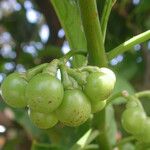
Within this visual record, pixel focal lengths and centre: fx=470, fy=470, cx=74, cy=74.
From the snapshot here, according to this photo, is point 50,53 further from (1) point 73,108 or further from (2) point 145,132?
(1) point 73,108

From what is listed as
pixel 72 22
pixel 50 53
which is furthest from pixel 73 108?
pixel 50 53

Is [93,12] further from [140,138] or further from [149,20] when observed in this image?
[149,20]

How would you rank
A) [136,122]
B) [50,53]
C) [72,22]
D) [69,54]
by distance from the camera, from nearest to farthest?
1. [69,54]
2. [136,122]
3. [72,22]
4. [50,53]

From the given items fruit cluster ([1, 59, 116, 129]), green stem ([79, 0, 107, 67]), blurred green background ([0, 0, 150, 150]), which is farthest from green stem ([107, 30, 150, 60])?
blurred green background ([0, 0, 150, 150])

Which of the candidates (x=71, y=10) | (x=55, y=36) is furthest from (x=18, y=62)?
(x=71, y=10)

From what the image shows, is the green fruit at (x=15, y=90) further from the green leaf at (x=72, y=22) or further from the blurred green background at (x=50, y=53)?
the blurred green background at (x=50, y=53)
